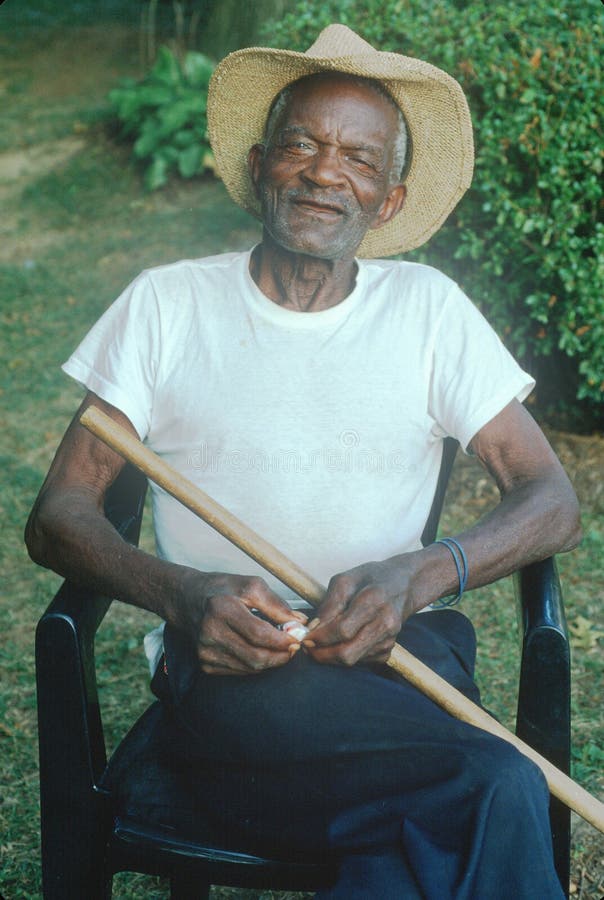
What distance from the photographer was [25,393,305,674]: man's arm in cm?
205

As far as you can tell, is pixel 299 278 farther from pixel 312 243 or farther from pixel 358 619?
pixel 358 619

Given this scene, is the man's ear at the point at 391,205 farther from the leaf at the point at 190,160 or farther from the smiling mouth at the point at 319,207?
the leaf at the point at 190,160

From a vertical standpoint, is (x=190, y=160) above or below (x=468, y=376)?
below

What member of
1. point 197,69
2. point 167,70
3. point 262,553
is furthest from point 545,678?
point 167,70

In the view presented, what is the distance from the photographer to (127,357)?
2.49 meters

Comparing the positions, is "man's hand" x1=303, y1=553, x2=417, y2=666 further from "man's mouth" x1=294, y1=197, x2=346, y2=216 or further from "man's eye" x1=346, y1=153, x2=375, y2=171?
"man's eye" x1=346, y1=153, x2=375, y2=171

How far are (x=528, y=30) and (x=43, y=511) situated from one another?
10.6 ft

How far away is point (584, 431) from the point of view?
509cm

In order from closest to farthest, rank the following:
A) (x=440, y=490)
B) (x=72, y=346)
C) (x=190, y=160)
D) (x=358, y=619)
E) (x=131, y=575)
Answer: (x=358, y=619), (x=131, y=575), (x=440, y=490), (x=72, y=346), (x=190, y=160)

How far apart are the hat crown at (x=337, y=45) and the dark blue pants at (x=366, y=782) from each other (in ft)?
4.82

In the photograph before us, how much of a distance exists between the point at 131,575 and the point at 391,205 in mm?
1275

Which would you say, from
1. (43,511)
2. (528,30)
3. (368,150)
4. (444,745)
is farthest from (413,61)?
(528,30)

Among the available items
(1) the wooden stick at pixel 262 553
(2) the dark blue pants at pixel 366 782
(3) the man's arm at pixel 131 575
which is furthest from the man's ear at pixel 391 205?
(2) the dark blue pants at pixel 366 782

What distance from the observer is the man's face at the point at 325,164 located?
252cm
